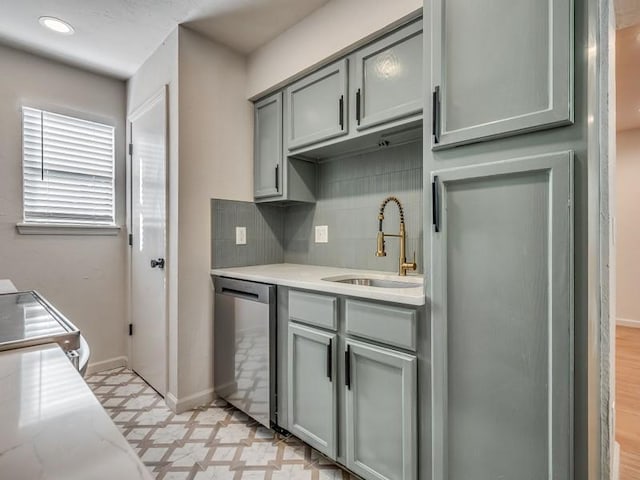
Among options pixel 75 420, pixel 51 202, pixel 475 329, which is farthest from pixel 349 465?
pixel 51 202

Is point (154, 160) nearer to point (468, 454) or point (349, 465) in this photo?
point (349, 465)

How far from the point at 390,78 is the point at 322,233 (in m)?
1.17

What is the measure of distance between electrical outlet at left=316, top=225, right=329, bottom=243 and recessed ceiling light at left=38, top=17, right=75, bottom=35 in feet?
6.75

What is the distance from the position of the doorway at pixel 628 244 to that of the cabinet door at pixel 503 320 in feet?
2.17

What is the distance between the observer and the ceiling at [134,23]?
1.96m

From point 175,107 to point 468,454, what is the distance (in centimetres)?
239

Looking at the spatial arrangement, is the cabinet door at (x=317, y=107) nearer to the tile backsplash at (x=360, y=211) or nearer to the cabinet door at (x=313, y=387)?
the tile backsplash at (x=360, y=211)

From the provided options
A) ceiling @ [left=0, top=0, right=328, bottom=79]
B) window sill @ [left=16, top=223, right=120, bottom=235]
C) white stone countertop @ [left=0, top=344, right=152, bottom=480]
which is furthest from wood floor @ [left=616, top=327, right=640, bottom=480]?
window sill @ [left=16, top=223, right=120, bottom=235]

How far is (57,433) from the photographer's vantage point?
16.8 inches

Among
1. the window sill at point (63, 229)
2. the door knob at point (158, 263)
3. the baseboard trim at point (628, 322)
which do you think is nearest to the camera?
the door knob at point (158, 263)

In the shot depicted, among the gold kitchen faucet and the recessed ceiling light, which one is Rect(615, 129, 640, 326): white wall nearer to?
the gold kitchen faucet

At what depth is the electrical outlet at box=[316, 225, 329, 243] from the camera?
Result: 249 centimetres

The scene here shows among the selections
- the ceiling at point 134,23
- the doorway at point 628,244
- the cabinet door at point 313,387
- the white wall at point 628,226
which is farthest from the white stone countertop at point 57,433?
the white wall at point 628,226

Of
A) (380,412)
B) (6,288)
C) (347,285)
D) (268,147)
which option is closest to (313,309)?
(347,285)
